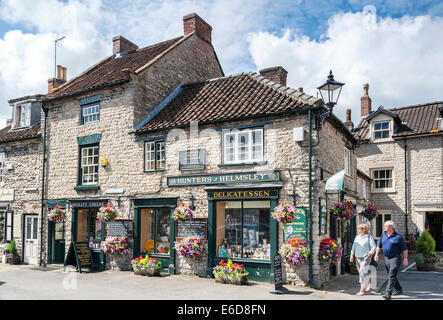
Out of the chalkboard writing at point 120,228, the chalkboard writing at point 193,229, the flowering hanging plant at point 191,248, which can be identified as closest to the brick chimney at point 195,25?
the chalkboard writing at point 120,228

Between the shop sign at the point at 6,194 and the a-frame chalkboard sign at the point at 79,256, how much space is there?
581 centimetres

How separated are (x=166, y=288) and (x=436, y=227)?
18.2m

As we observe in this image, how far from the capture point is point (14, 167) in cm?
1917

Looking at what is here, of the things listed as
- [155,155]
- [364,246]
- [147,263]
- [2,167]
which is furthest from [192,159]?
[2,167]

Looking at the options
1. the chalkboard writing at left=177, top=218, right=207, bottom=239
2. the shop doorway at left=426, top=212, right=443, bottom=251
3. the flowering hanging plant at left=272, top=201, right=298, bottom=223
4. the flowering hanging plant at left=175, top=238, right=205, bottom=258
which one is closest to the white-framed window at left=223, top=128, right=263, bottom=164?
the flowering hanging plant at left=272, top=201, right=298, bottom=223

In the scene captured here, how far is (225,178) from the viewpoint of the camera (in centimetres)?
1305

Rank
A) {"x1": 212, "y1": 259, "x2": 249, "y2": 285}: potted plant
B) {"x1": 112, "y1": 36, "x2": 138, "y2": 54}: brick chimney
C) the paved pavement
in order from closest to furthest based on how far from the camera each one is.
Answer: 1. the paved pavement
2. {"x1": 212, "y1": 259, "x2": 249, "y2": 285}: potted plant
3. {"x1": 112, "y1": 36, "x2": 138, "y2": 54}: brick chimney

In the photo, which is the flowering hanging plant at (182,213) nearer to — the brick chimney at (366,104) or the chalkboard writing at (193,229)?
the chalkboard writing at (193,229)

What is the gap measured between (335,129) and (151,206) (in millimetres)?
6996

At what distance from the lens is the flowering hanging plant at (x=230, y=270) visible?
11953 millimetres

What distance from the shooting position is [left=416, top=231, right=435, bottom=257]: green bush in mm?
15266

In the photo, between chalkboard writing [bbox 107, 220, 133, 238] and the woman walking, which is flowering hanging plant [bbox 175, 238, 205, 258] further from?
the woman walking

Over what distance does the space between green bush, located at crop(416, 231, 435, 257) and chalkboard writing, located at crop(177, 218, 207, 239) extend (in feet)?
27.3
